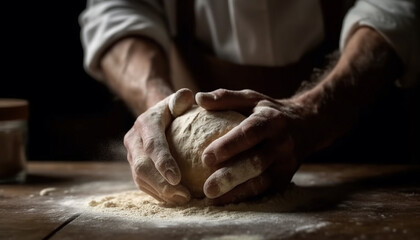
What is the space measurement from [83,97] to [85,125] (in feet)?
0.43

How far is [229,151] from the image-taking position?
45.3 inches

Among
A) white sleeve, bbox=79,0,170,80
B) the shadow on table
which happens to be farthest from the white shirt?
the shadow on table

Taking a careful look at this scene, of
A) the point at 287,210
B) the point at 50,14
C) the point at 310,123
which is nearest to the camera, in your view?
the point at 287,210

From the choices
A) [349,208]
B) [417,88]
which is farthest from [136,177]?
[417,88]

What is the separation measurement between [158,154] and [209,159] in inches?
4.1

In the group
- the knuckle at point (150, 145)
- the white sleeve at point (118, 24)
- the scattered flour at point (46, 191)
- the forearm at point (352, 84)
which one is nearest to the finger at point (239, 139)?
the knuckle at point (150, 145)

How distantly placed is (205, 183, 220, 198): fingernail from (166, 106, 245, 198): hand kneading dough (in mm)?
58

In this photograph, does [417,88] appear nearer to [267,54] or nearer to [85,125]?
[267,54]

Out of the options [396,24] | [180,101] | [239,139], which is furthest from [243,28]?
[239,139]

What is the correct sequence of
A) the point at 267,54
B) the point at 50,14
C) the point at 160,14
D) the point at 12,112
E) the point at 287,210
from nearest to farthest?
the point at 287,210 < the point at 12,112 < the point at 267,54 < the point at 160,14 < the point at 50,14

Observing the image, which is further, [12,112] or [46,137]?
[46,137]

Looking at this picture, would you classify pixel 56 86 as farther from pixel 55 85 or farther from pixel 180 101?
pixel 180 101

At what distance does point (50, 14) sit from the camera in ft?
8.60

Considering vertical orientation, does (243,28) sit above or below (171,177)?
above
